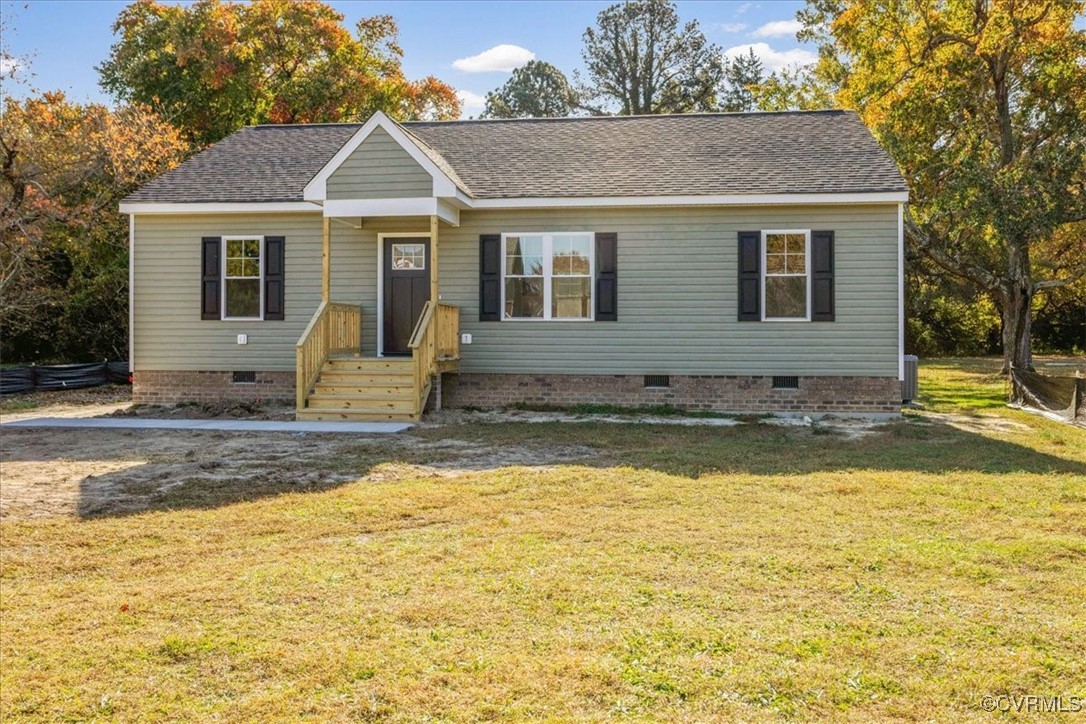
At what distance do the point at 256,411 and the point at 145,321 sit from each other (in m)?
2.93

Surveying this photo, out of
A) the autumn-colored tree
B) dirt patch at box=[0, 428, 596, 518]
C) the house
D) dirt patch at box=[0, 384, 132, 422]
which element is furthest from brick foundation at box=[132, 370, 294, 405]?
the autumn-colored tree

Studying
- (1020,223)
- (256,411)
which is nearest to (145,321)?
(256,411)

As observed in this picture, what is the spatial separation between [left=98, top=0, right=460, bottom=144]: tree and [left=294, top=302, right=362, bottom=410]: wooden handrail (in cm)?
1280

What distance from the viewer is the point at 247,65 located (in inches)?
973

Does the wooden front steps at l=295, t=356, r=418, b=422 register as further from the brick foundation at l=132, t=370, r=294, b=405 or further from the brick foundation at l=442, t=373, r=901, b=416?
the brick foundation at l=132, t=370, r=294, b=405

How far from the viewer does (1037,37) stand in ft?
63.8

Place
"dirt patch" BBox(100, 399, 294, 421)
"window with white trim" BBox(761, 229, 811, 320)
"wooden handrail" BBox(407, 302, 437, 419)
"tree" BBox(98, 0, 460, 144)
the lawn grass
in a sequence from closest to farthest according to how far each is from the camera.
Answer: the lawn grass < "wooden handrail" BBox(407, 302, 437, 419) < "dirt patch" BBox(100, 399, 294, 421) < "window with white trim" BBox(761, 229, 811, 320) < "tree" BBox(98, 0, 460, 144)

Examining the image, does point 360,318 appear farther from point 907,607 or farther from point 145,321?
point 907,607

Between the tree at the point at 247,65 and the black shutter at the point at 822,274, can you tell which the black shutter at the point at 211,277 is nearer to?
the black shutter at the point at 822,274

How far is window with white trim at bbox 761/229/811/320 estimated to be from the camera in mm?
12766

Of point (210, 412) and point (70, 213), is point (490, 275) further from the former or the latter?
point (70, 213)

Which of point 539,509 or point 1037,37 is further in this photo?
point 1037,37

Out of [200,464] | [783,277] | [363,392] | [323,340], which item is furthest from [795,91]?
[200,464]

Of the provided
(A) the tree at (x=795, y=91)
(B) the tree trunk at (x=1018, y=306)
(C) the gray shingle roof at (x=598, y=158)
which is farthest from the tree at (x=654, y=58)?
(C) the gray shingle roof at (x=598, y=158)
